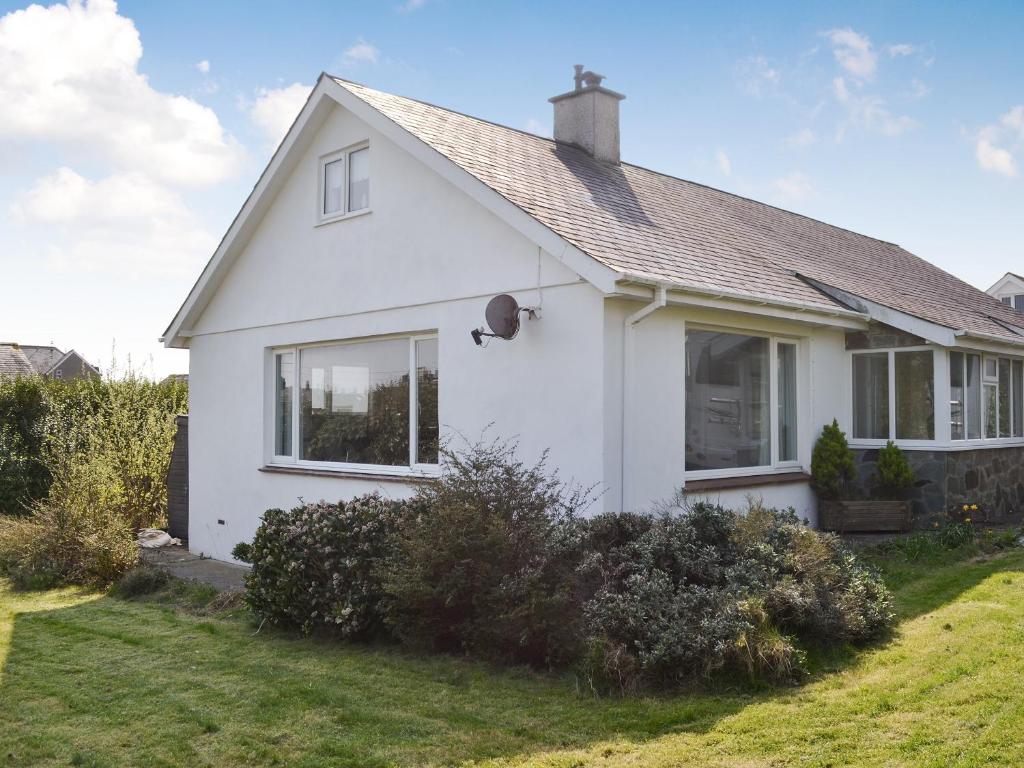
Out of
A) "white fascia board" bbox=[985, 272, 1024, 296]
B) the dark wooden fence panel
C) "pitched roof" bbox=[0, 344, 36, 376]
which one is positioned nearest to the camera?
the dark wooden fence panel

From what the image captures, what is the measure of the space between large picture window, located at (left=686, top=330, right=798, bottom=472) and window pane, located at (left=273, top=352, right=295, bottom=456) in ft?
18.6

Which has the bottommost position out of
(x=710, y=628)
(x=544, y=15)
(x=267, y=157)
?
(x=710, y=628)

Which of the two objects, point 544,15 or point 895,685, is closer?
point 895,685

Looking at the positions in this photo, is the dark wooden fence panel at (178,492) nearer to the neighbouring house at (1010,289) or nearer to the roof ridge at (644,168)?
the roof ridge at (644,168)

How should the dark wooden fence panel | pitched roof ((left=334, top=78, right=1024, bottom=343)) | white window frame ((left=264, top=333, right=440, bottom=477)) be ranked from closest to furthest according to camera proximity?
pitched roof ((left=334, top=78, right=1024, bottom=343)) < white window frame ((left=264, top=333, right=440, bottom=477)) < the dark wooden fence panel

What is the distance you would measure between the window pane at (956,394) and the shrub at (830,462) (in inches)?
72.2

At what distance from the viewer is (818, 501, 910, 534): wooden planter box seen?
11.0 m

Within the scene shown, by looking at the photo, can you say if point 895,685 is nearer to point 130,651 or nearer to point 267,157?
point 130,651

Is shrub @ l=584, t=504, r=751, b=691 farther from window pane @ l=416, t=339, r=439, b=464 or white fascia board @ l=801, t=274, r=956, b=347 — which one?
white fascia board @ l=801, t=274, r=956, b=347

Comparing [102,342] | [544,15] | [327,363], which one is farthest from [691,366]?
[102,342]

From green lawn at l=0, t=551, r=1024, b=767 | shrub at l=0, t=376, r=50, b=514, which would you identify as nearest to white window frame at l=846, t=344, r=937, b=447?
green lawn at l=0, t=551, r=1024, b=767

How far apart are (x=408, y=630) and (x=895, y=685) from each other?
3.61 m

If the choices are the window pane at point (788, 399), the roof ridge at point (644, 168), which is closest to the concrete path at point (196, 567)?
the roof ridge at point (644, 168)

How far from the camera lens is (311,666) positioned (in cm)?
689
